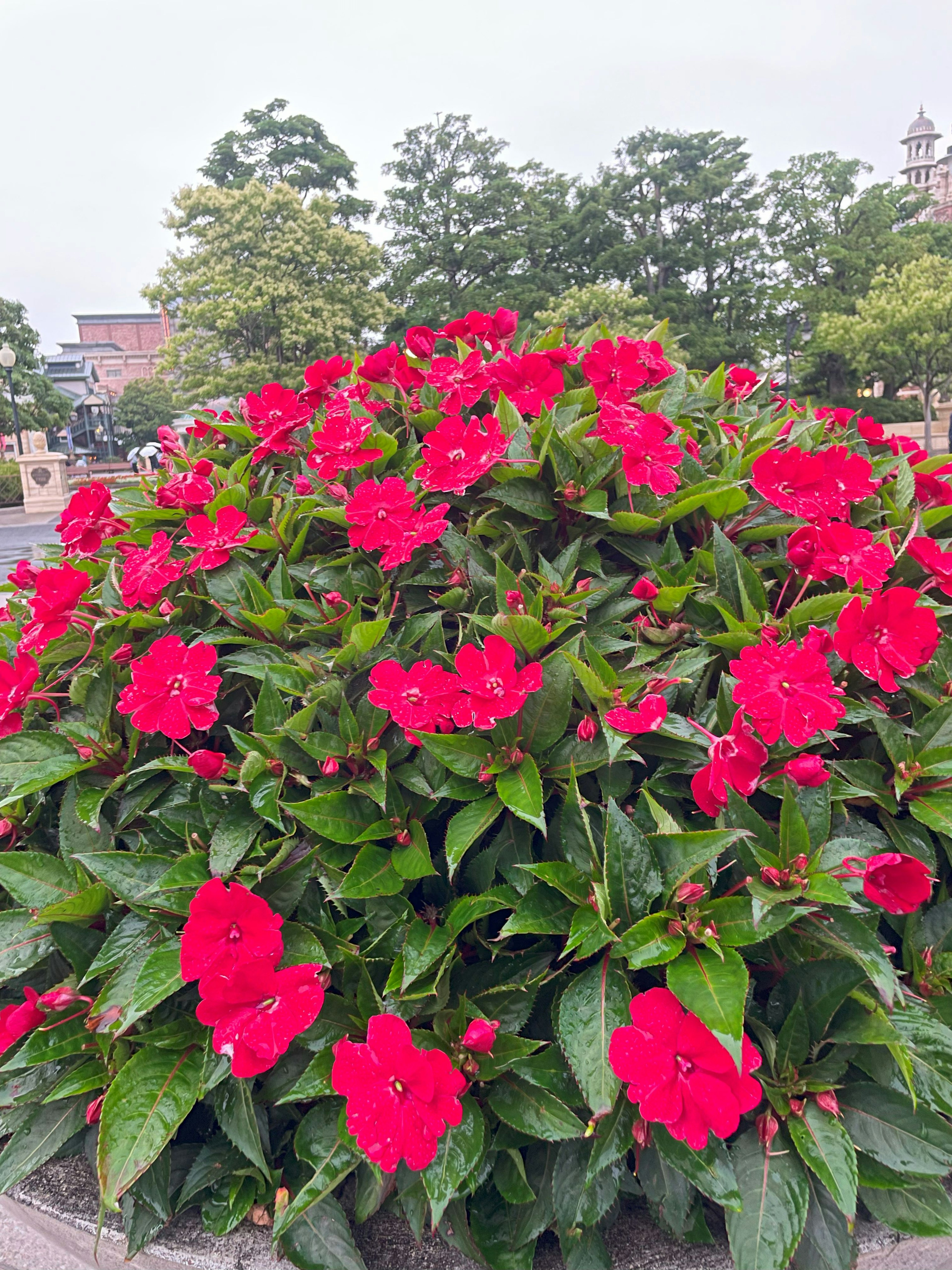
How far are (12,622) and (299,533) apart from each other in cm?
98

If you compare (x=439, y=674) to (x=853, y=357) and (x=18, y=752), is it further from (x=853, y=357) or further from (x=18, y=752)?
(x=853, y=357)

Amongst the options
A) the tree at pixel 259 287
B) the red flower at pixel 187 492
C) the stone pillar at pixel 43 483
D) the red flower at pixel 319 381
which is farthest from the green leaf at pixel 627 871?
the stone pillar at pixel 43 483

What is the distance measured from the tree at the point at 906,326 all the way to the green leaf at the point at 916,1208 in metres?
28.9

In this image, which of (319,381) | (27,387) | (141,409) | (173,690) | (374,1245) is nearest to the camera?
(374,1245)

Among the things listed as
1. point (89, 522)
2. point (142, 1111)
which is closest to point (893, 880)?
point (142, 1111)

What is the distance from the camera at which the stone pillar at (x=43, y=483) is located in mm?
25875

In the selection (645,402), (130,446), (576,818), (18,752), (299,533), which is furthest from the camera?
(130,446)

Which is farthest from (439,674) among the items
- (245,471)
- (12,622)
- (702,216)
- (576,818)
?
(702,216)

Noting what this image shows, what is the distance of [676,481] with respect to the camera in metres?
1.46

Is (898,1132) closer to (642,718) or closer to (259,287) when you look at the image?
(642,718)

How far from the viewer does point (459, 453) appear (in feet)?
4.92

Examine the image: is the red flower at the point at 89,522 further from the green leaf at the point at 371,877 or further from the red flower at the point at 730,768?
the red flower at the point at 730,768

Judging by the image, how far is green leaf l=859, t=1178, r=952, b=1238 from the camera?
104 cm

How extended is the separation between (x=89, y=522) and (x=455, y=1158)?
141 cm
